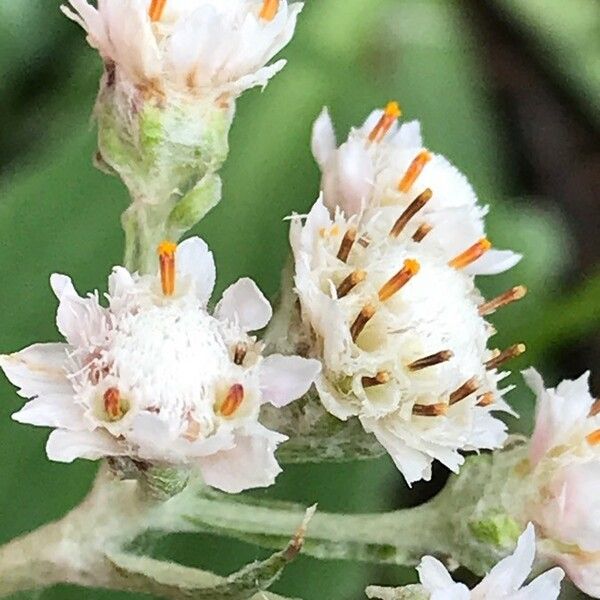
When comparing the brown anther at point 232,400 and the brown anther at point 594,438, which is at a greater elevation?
the brown anther at point 232,400

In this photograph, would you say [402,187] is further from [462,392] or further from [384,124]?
[462,392]

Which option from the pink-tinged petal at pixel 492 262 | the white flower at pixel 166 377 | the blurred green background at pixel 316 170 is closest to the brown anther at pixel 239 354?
the white flower at pixel 166 377

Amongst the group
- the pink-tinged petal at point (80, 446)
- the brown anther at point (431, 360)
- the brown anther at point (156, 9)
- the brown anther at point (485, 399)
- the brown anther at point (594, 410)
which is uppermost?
the brown anther at point (156, 9)

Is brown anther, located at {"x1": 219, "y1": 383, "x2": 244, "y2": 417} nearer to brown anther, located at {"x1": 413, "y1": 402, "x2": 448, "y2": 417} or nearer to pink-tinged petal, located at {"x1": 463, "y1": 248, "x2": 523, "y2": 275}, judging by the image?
brown anther, located at {"x1": 413, "y1": 402, "x2": 448, "y2": 417}

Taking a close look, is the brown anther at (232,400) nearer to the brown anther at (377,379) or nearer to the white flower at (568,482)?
the brown anther at (377,379)

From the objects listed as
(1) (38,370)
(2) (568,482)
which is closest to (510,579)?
(2) (568,482)

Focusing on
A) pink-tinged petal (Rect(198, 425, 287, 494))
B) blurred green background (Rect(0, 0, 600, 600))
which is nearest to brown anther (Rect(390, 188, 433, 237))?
pink-tinged petal (Rect(198, 425, 287, 494))

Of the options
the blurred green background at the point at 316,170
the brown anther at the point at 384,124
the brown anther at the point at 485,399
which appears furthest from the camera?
the blurred green background at the point at 316,170
